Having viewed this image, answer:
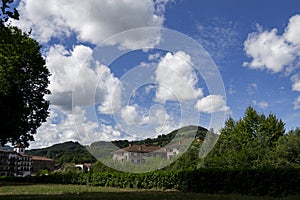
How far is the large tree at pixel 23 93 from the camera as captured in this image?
70.2ft

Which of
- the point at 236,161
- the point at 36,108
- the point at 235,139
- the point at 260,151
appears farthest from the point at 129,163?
the point at 235,139

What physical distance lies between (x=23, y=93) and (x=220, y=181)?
47.6 ft

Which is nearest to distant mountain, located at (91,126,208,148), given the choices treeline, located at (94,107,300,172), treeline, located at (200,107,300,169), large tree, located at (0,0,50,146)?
large tree, located at (0,0,50,146)

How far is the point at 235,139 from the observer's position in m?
47.9

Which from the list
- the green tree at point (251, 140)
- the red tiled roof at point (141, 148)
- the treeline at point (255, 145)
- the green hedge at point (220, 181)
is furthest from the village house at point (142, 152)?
the green tree at point (251, 140)

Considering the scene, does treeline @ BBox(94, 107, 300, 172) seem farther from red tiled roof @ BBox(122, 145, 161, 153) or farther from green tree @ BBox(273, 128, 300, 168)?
red tiled roof @ BBox(122, 145, 161, 153)

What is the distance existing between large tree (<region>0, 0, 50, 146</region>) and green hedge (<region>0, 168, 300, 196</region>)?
344 inches

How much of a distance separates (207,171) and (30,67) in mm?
14304

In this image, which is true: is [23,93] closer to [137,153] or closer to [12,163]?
[137,153]

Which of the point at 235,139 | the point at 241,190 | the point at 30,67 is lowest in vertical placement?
the point at 241,190

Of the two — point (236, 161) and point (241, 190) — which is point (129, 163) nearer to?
point (241, 190)

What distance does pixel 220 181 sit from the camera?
19.8m

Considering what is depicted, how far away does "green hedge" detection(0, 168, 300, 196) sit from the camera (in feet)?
55.4

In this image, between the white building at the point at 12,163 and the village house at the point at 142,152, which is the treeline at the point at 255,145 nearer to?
the village house at the point at 142,152
